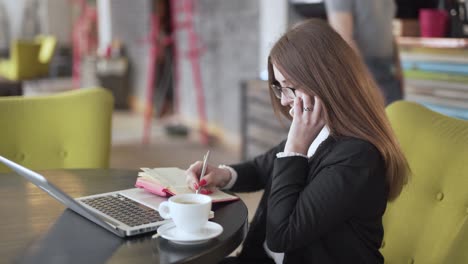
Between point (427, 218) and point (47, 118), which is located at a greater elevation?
point (47, 118)

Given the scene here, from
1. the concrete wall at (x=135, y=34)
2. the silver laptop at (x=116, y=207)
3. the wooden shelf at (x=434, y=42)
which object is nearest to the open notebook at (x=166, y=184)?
the silver laptop at (x=116, y=207)

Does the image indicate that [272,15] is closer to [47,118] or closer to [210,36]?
[210,36]

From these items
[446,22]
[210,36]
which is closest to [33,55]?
[210,36]

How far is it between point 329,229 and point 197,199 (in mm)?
276

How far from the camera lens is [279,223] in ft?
3.92

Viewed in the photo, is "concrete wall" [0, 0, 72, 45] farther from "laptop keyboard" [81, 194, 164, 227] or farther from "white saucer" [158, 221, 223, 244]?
"white saucer" [158, 221, 223, 244]

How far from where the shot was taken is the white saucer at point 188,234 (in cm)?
106

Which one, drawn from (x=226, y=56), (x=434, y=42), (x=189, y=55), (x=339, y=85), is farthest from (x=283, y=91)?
(x=189, y=55)

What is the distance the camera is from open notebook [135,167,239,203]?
137 centimetres

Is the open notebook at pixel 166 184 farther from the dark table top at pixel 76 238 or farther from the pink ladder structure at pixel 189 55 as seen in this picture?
the pink ladder structure at pixel 189 55

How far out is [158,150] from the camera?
4.88 meters

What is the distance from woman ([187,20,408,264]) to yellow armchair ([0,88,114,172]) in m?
0.90

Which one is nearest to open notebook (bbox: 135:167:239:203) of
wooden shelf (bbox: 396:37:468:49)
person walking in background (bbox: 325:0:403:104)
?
person walking in background (bbox: 325:0:403:104)

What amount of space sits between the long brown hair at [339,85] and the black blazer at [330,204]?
29mm
